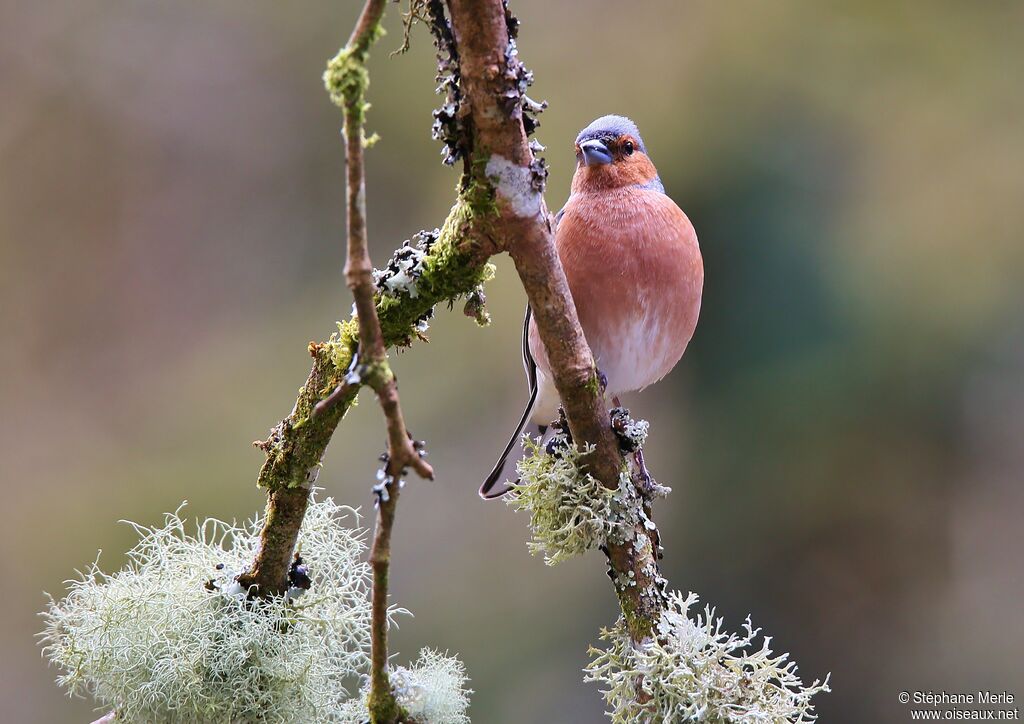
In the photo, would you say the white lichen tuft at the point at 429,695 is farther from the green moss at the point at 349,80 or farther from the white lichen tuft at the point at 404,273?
the green moss at the point at 349,80

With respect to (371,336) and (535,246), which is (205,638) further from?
(535,246)

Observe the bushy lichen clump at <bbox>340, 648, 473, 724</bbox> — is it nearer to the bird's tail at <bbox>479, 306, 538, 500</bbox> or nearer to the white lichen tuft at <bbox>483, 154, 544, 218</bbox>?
the bird's tail at <bbox>479, 306, 538, 500</bbox>

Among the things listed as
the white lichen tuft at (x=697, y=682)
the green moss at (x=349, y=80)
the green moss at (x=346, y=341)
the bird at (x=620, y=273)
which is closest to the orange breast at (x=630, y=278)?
the bird at (x=620, y=273)

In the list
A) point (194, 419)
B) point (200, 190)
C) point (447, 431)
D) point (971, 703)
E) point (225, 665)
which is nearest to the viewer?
point (225, 665)

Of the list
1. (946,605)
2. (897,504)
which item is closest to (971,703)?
(946,605)

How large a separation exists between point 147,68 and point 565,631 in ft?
10.5

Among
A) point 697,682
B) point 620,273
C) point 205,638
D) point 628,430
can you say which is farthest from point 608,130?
point 205,638

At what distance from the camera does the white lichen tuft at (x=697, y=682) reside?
135 centimetres

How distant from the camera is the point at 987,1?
4.36 meters

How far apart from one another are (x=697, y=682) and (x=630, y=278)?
0.86 m

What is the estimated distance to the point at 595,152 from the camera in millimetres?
2062

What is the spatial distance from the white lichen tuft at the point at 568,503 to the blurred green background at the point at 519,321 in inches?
96.0

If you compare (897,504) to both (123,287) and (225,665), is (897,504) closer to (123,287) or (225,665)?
(225,665)

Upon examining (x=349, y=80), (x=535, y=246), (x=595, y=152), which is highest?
(x=595, y=152)
